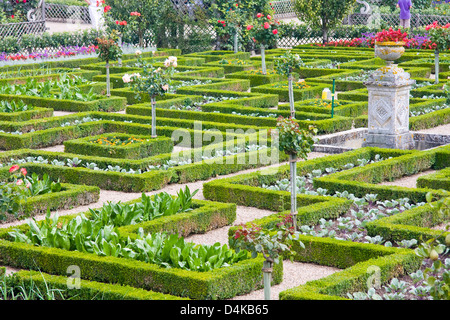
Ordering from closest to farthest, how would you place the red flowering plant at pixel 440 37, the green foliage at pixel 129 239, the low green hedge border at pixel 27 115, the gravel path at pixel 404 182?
1. the green foliage at pixel 129 239
2. the gravel path at pixel 404 182
3. the low green hedge border at pixel 27 115
4. the red flowering plant at pixel 440 37

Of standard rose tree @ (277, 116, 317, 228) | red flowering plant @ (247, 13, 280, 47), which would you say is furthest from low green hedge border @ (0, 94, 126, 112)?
standard rose tree @ (277, 116, 317, 228)

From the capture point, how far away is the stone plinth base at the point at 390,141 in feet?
45.9

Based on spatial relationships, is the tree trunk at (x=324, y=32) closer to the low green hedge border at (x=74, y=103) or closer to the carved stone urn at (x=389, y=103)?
the low green hedge border at (x=74, y=103)

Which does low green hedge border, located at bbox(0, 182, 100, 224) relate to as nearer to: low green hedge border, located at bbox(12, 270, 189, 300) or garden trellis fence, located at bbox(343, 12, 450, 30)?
low green hedge border, located at bbox(12, 270, 189, 300)

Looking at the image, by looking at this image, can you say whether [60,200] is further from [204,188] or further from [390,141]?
[390,141]

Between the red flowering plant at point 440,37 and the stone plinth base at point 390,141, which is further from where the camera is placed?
the red flowering plant at point 440,37

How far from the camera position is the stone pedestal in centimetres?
1389

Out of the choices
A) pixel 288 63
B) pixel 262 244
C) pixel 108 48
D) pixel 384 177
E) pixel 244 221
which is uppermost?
pixel 108 48

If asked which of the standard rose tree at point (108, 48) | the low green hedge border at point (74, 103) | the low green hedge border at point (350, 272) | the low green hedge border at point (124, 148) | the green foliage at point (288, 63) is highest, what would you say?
the standard rose tree at point (108, 48)

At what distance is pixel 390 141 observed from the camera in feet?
45.9

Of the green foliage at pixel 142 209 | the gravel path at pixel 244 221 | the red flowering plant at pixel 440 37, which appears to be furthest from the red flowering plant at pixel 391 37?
the green foliage at pixel 142 209

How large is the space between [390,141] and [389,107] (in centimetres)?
65

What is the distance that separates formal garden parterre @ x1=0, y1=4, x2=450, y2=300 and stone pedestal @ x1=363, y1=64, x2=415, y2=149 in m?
1.12

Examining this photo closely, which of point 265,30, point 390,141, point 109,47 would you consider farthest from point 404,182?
point 265,30
